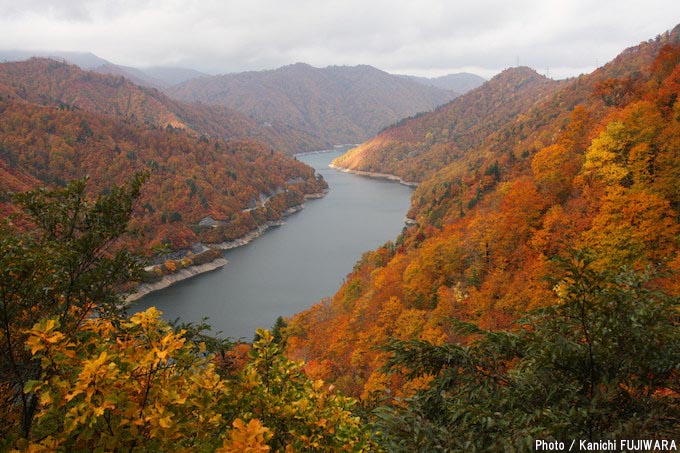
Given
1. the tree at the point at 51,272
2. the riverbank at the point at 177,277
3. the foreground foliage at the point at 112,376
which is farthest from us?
the riverbank at the point at 177,277

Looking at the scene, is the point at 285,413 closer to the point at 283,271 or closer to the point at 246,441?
the point at 246,441

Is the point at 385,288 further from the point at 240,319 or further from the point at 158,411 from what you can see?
the point at 158,411

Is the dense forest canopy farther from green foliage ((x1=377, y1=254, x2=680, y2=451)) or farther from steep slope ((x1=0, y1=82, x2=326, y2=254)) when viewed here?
steep slope ((x1=0, y1=82, x2=326, y2=254))

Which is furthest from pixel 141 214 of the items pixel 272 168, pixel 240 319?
pixel 272 168

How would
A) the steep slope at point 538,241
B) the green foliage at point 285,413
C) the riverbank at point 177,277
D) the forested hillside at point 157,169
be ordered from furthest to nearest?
the forested hillside at point 157,169, the riverbank at point 177,277, the steep slope at point 538,241, the green foliage at point 285,413

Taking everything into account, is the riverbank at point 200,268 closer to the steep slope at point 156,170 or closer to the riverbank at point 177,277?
the riverbank at point 177,277

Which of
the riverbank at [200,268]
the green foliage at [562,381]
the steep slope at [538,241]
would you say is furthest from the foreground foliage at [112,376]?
the riverbank at [200,268]

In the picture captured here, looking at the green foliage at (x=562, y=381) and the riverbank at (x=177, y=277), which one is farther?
the riverbank at (x=177, y=277)
